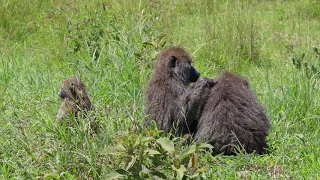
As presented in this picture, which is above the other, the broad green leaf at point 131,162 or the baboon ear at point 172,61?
the baboon ear at point 172,61

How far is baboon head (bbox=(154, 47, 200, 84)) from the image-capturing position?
5.05 metres

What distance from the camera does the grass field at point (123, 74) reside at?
439 cm

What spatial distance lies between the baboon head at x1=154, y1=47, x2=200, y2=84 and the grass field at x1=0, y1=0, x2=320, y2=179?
46 cm

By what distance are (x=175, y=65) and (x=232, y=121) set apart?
78 cm

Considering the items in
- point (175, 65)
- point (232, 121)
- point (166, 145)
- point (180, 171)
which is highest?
point (175, 65)

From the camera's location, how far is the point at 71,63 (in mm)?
6641

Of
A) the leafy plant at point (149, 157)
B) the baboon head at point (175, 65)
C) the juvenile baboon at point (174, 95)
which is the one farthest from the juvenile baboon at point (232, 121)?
the leafy plant at point (149, 157)

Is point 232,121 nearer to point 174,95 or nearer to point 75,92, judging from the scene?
point 174,95

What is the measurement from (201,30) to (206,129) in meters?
4.16

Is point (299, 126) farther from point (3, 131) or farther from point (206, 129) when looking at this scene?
point (3, 131)

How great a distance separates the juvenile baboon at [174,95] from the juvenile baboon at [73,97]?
2.06 ft

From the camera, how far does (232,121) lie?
15.8 feet

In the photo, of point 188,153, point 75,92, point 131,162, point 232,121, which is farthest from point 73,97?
point 188,153

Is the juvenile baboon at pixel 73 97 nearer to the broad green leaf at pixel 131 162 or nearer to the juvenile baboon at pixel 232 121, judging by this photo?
the juvenile baboon at pixel 232 121
